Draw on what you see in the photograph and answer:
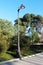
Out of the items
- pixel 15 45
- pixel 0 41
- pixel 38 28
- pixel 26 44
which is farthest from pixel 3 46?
pixel 38 28

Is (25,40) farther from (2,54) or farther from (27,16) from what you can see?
(27,16)

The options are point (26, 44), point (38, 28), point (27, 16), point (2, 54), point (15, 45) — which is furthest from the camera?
point (38, 28)

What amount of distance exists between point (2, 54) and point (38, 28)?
32.6 metres

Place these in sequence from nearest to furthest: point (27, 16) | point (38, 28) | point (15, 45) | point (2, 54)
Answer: point (2, 54) → point (15, 45) → point (27, 16) → point (38, 28)

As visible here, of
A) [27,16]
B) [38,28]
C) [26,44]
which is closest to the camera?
[26,44]

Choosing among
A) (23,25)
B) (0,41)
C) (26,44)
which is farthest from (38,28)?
(0,41)

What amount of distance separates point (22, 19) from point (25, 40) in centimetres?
1997

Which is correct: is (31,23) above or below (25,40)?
above

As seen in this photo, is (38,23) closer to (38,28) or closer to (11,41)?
(38,28)

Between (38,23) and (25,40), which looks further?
(38,23)

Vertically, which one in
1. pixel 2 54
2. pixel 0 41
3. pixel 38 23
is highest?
pixel 38 23

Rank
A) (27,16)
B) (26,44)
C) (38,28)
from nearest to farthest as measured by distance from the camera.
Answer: (26,44)
(27,16)
(38,28)

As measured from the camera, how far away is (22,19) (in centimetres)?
5391

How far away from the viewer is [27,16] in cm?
5234
